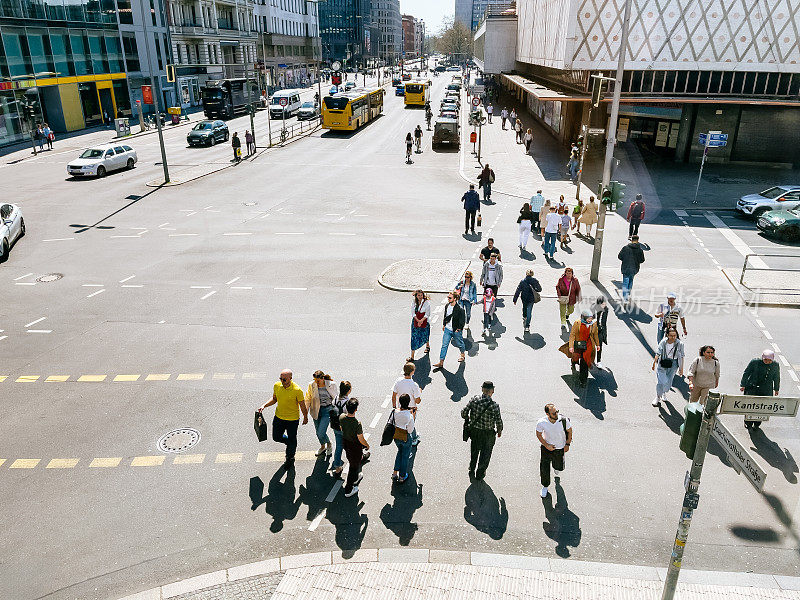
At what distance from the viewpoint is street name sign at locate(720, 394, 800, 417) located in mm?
4789

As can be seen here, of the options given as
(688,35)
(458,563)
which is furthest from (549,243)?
(688,35)

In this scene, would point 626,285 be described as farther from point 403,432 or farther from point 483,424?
point 403,432

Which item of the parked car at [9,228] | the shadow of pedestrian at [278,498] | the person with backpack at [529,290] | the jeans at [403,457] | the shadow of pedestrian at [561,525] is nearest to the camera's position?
the shadow of pedestrian at [561,525]

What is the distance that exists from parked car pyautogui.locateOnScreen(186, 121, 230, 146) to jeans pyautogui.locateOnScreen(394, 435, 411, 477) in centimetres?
3987

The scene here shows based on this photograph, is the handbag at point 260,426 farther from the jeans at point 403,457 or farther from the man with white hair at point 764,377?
the man with white hair at point 764,377

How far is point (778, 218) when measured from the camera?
66.8ft

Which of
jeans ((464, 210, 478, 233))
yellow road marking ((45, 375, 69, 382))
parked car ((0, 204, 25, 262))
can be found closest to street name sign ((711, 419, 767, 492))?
yellow road marking ((45, 375, 69, 382))

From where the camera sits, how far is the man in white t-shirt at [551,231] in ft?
56.3

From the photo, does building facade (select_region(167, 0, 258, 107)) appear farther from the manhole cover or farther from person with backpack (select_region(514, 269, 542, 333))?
the manhole cover

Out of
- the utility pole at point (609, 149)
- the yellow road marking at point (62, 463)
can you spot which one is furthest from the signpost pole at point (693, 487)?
the utility pole at point (609, 149)

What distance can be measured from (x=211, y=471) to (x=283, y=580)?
7.98 feet

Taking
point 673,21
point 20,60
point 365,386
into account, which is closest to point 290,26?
point 20,60

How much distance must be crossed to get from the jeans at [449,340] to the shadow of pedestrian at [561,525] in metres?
3.93

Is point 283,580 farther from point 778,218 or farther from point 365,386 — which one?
point 778,218
